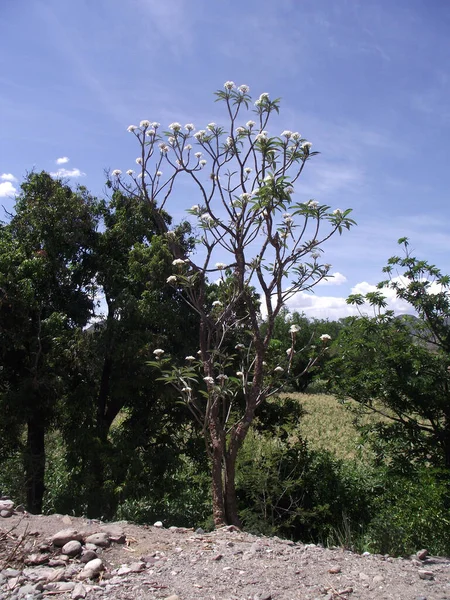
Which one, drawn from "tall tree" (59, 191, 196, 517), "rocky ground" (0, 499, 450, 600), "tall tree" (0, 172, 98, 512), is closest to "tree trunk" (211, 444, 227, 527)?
"rocky ground" (0, 499, 450, 600)

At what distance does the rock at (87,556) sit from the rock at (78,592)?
45 centimetres

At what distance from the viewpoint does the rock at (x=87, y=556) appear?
3549 mm

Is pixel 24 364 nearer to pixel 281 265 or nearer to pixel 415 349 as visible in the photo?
pixel 281 265

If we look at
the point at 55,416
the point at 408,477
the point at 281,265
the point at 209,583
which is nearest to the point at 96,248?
the point at 55,416

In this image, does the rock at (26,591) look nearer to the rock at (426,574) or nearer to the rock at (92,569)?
the rock at (92,569)

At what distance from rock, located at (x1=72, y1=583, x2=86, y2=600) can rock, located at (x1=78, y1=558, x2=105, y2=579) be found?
0.63 ft

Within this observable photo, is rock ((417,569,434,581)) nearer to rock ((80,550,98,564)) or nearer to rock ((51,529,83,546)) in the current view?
rock ((80,550,98,564))

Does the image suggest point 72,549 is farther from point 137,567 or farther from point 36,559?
point 137,567

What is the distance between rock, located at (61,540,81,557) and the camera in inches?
143

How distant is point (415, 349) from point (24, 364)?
18.5 ft

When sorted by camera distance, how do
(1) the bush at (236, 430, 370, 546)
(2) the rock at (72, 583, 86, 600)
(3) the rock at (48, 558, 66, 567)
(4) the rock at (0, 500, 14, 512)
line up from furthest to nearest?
1. (1) the bush at (236, 430, 370, 546)
2. (4) the rock at (0, 500, 14, 512)
3. (3) the rock at (48, 558, 66, 567)
4. (2) the rock at (72, 583, 86, 600)

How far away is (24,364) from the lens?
7.97 metres

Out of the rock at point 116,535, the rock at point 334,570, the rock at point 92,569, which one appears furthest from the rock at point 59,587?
the rock at point 334,570

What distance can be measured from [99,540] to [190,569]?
0.78 m
